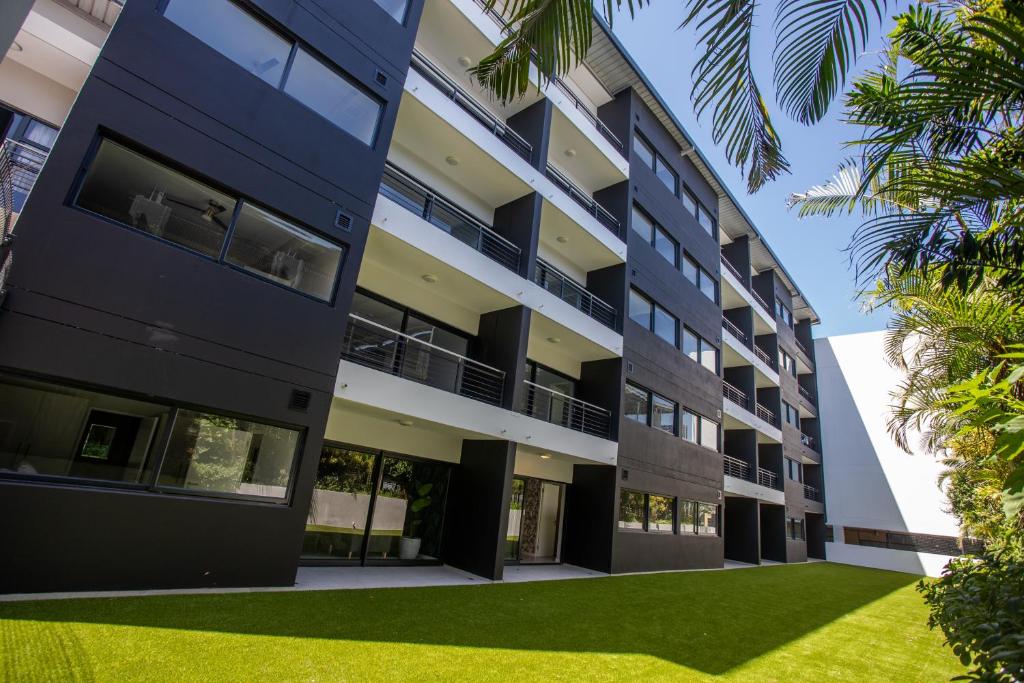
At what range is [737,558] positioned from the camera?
19.0 metres

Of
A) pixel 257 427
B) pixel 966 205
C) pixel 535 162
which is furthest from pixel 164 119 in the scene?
pixel 966 205

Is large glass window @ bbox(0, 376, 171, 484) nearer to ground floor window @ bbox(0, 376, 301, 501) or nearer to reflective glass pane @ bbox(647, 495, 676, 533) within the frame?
ground floor window @ bbox(0, 376, 301, 501)

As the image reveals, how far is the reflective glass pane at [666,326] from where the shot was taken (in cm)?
1472

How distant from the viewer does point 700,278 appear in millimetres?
17484

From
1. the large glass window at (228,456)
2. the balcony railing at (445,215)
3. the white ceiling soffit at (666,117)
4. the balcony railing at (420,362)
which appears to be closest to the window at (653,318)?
the balcony railing at (445,215)

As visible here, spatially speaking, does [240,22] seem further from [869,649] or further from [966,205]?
[869,649]

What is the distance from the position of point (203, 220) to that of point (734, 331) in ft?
61.7

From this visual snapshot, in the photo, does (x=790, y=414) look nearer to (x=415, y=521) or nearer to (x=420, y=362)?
(x=415, y=521)

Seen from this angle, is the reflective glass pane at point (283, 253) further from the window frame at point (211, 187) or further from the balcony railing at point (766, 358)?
the balcony railing at point (766, 358)

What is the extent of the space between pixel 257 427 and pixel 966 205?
7.48m

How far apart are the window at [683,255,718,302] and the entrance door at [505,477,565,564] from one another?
8746 millimetres

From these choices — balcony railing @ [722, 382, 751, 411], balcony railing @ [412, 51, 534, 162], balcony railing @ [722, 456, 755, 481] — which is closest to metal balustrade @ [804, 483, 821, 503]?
balcony railing @ [722, 456, 755, 481]

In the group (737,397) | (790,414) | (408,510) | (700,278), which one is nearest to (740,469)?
(737,397)

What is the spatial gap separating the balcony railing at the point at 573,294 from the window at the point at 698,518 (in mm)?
6077
